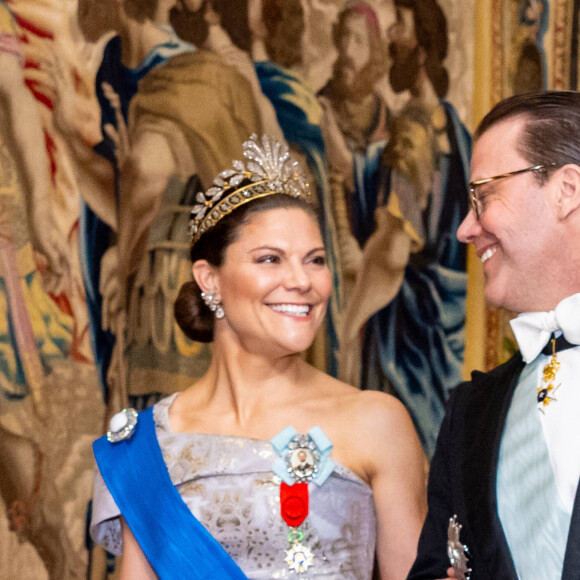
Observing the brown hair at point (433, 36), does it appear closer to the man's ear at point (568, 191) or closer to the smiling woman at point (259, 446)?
the smiling woman at point (259, 446)

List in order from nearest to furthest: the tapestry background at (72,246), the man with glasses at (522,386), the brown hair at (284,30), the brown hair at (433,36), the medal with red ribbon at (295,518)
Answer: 1. the man with glasses at (522,386)
2. the medal with red ribbon at (295,518)
3. the tapestry background at (72,246)
4. the brown hair at (284,30)
5. the brown hair at (433,36)

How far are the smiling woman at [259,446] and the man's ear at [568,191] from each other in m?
0.98

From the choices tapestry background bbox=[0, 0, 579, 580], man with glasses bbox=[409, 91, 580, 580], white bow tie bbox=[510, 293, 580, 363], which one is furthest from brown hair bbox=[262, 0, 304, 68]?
white bow tie bbox=[510, 293, 580, 363]

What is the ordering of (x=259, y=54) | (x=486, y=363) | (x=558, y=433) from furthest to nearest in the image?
1. (x=486, y=363)
2. (x=259, y=54)
3. (x=558, y=433)

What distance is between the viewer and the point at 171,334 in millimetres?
4555

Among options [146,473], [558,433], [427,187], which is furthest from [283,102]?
[558,433]

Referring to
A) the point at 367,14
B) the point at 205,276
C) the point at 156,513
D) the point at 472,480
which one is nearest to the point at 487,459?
the point at 472,480

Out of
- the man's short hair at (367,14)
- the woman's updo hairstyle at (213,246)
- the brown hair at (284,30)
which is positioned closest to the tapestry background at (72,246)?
the brown hair at (284,30)

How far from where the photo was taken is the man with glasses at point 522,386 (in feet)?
6.42

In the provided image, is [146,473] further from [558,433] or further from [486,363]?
[486,363]

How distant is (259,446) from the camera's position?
280 centimetres

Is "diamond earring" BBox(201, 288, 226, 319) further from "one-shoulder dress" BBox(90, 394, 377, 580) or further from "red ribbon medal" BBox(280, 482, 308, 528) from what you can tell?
"red ribbon medal" BBox(280, 482, 308, 528)

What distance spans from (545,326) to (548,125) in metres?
0.50

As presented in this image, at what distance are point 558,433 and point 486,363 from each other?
329cm
